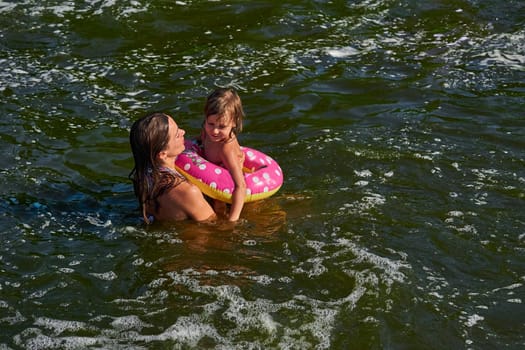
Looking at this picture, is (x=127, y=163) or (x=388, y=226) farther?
(x=127, y=163)

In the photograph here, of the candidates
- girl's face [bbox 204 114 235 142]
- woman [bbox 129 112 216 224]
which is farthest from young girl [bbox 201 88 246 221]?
woman [bbox 129 112 216 224]

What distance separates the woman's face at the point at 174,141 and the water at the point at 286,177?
593mm

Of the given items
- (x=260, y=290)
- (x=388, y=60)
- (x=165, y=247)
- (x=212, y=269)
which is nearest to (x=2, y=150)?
(x=165, y=247)

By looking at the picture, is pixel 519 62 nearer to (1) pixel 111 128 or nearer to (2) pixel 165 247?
(1) pixel 111 128

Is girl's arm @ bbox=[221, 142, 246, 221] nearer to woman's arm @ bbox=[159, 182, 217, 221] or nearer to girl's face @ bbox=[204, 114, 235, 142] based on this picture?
girl's face @ bbox=[204, 114, 235, 142]

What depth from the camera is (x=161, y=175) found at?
6359 millimetres

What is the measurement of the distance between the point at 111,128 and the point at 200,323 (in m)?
3.91

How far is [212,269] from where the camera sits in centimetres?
588

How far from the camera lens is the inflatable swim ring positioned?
21.4 ft

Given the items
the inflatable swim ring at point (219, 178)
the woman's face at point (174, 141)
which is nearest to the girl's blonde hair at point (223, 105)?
the woman's face at point (174, 141)

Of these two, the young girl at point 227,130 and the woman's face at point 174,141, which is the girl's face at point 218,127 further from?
the woman's face at point 174,141

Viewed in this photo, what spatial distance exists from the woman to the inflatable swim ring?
94 mm

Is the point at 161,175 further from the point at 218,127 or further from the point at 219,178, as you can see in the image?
the point at 218,127

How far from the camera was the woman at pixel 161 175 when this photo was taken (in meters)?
6.25
